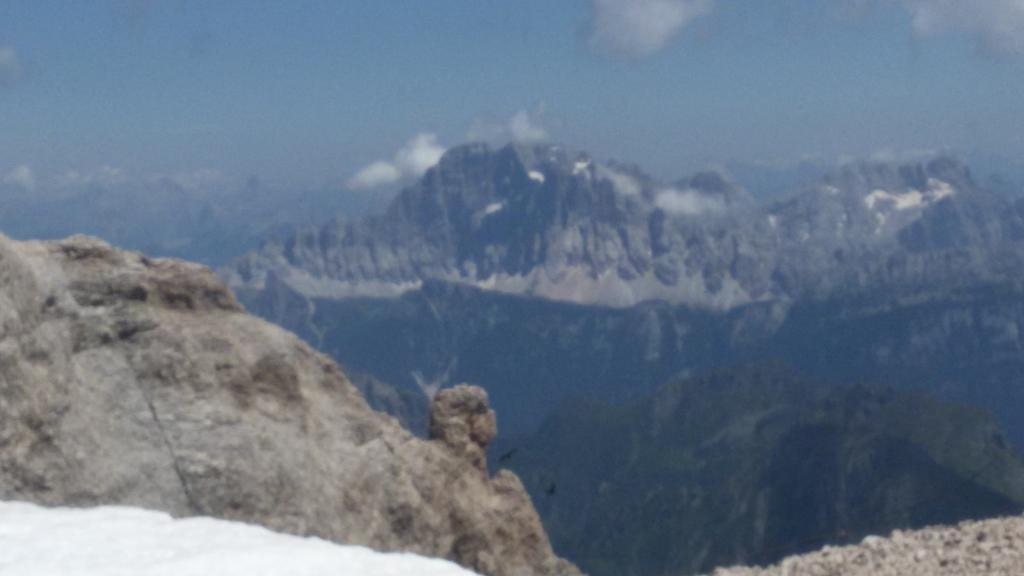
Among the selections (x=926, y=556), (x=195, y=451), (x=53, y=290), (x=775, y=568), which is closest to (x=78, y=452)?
(x=195, y=451)

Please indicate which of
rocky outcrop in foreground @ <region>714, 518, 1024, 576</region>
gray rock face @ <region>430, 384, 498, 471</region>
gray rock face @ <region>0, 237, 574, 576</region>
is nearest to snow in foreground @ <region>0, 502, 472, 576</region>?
gray rock face @ <region>0, 237, 574, 576</region>

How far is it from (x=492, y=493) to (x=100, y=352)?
520 inches

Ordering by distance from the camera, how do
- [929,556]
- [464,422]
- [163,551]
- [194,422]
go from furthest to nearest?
[464,422] < [194,422] < [929,556] < [163,551]

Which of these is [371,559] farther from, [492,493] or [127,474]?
[492,493]

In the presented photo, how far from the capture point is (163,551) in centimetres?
1939

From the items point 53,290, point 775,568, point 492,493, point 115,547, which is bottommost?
point 492,493

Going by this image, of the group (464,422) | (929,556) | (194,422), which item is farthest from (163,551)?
(464,422)

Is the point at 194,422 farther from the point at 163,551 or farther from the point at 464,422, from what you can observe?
the point at 464,422

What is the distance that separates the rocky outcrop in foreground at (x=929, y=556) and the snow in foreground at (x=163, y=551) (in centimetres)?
792

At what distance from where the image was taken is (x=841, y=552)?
24.7 m

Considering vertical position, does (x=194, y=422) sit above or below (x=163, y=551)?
below

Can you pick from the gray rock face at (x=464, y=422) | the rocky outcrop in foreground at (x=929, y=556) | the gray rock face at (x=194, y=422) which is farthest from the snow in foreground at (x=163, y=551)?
the gray rock face at (x=464, y=422)

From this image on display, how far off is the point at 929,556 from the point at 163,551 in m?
13.9

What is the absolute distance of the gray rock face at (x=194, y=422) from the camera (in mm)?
24625
